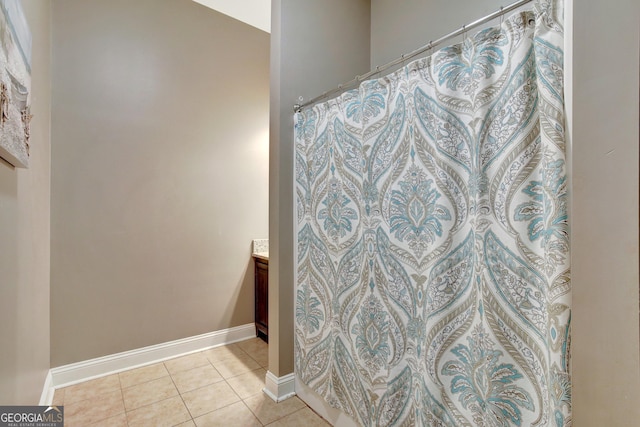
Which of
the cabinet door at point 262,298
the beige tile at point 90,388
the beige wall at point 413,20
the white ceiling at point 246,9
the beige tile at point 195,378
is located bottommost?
the beige tile at point 90,388

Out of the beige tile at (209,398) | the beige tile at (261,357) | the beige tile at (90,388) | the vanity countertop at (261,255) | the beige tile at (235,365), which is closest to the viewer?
the beige tile at (209,398)

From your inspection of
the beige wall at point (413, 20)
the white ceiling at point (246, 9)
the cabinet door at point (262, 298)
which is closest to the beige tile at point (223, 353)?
the cabinet door at point (262, 298)

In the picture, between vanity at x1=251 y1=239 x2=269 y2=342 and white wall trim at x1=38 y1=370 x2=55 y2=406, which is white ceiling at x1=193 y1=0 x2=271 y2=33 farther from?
white wall trim at x1=38 y1=370 x2=55 y2=406

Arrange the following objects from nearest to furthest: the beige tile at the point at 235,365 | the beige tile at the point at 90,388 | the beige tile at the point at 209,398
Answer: the beige tile at the point at 209,398
the beige tile at the point at 90,388
the beige tile at the point at 235,365

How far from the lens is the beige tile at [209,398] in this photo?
176cm

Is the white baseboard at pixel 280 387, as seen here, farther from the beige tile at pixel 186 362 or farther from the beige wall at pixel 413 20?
the beige wall at pixel 413 20

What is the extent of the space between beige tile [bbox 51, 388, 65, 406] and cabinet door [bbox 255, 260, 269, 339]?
4.55 ft

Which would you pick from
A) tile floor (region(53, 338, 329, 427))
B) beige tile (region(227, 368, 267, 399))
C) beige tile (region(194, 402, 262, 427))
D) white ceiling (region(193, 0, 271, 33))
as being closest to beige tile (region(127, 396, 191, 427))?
tile floor (region(53, 338, 329, 427))

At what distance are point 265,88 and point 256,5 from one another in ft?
2.16

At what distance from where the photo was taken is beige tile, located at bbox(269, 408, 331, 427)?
163cm

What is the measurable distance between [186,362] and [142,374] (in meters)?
0.30

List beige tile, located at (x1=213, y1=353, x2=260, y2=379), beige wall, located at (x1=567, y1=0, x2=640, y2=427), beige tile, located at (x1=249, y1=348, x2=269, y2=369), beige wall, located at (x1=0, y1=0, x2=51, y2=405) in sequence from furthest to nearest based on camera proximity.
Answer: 1. beige tile, located at (x1=249, y1=348, x2=269, y2=369)
2. beige tile, located at (x1=213, y1=353, x2=260, y2=379)
3. beige wall, located at (x1=0, y1=0, x2=51, y2=405)
4. beige wall, located at (x1=567, y1=0, x2=640, y2=427)

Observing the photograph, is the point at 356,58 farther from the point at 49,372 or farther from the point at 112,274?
the point at 49,372

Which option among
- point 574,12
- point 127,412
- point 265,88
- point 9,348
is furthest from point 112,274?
point 574,12
